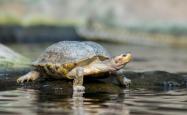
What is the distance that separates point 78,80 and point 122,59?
2.27ft

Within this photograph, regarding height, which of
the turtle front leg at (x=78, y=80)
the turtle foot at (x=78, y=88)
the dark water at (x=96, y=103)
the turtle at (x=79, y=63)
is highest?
the turtle at (x=79, y=63)

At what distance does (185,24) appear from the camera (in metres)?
31.6

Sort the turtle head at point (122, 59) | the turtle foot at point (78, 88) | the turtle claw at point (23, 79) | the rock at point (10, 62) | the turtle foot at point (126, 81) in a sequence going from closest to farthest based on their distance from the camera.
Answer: the turtle foot at point (78, 88)
the turtle head at point (122, 59)
the turtle foot at point (126, 81)
the turtle claw at point (23, 79)
the rock at point (10, 62)

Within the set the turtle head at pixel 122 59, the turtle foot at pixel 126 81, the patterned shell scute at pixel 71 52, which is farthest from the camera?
the turtle foot at pixel 126 81

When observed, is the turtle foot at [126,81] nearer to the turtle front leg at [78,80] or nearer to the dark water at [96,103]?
the dark water at [96,103]

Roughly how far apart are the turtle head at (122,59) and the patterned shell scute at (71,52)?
35cm

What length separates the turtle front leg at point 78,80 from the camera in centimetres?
939

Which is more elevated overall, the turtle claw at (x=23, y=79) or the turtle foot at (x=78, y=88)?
the turtle claw at (x=23, y=79)

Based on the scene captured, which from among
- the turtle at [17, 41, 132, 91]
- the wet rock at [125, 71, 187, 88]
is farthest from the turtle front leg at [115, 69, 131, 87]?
the wet rock at [125, 71, 187, 88]

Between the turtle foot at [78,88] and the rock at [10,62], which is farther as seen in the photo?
the rock at [10,62]

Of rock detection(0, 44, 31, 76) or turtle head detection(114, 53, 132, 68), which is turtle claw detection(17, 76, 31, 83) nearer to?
rock detection(0, 44, 31, 76)

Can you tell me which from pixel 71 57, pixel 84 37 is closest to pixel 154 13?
pixel 84 37

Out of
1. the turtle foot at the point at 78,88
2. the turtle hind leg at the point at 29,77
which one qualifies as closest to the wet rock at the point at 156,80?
the turtle foot at the point at 78,88

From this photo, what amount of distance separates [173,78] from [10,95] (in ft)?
9.68
